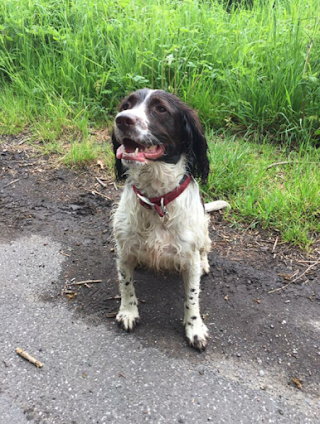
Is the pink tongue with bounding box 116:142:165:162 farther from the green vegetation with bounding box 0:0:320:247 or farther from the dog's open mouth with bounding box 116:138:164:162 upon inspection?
the green vegetation with bounding box 0:0:320:247

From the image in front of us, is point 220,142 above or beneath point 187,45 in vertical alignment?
beneath

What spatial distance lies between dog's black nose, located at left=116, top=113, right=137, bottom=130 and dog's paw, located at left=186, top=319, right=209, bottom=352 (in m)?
1.23

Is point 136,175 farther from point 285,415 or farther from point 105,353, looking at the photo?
point 285,415

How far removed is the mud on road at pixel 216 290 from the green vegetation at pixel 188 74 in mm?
538

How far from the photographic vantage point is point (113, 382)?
6.54 ft

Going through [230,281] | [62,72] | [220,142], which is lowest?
[230,281]

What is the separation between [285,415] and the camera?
6.08 ft

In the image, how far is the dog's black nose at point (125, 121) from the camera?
74.4 inches

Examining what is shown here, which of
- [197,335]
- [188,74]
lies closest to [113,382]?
[197,335]

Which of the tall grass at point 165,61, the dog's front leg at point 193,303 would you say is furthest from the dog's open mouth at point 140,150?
the tall grass at point 165,61

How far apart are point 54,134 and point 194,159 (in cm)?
240

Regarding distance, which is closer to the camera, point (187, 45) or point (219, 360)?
point (219, 360)

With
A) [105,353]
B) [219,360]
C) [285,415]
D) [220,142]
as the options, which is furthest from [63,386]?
[220,142]

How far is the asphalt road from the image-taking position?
6.02ft
